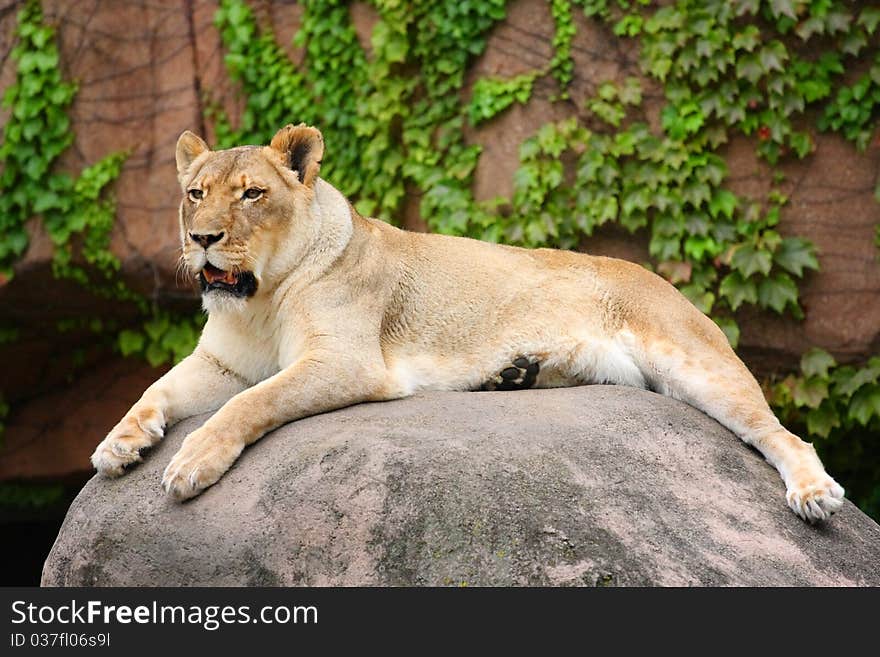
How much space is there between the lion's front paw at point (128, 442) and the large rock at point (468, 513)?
2.4 inches

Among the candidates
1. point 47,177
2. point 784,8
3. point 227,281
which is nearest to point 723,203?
point 784,8

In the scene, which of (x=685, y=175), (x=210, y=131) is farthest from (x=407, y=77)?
(x=685, y=175)

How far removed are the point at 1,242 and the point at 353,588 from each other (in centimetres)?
608

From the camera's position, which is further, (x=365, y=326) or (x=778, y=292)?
(x=778, y=292)

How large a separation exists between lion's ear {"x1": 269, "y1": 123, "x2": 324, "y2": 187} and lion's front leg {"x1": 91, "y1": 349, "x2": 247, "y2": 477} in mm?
1008

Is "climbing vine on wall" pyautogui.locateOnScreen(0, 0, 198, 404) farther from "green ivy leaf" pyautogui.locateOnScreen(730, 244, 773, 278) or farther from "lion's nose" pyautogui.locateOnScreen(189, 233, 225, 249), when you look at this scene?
"green ivy leaf" pyautogui.locateOnScreen(730, 244, 773, 278)

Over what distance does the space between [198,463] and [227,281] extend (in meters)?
0.92

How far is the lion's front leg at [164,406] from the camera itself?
15.6ft

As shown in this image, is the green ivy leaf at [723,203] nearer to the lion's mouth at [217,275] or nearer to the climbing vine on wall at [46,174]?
the lion's mouth at [217,275]

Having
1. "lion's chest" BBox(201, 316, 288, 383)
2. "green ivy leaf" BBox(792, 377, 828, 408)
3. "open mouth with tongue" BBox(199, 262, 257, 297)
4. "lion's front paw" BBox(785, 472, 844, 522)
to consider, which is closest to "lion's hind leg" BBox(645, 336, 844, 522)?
"lion's front paw" BBox(785, 472, 844, 522)

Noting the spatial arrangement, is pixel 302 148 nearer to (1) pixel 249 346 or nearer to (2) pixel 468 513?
(1) pixel 249 346

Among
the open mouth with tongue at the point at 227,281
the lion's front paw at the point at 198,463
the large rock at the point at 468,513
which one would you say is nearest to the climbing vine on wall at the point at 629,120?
the large rock at the point at 468,513

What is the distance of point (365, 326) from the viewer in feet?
17.1

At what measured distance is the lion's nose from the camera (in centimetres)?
477
